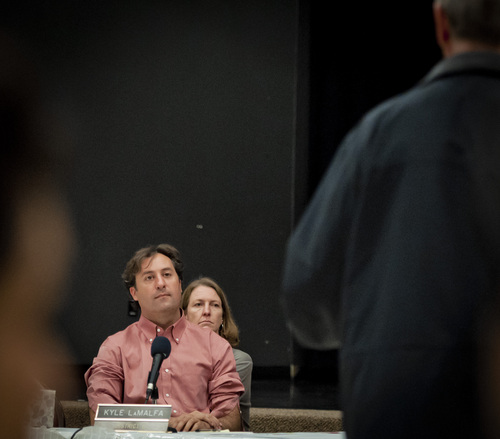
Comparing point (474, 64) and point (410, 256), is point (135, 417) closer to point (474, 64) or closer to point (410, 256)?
point (410, 256)

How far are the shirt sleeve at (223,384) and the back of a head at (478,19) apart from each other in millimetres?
2097

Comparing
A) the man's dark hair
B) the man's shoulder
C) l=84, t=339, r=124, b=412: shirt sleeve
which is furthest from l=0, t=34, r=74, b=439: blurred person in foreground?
the man's dark hair

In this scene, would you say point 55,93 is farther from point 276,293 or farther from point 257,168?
point 276,293

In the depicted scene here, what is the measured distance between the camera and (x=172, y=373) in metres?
3.00

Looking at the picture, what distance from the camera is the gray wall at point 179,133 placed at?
7.11m

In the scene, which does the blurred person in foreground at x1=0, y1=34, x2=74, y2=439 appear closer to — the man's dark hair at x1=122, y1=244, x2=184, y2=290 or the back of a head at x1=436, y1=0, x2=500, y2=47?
the back of a head at x1=436, y1=0, x2=500, y2=47

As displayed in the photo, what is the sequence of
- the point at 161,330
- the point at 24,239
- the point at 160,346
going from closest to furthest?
1. the point at 24,239
2. the point at 160,346
3. the point at 161,330

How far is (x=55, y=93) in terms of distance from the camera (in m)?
7.27

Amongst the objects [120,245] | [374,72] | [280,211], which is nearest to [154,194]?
[120,245]

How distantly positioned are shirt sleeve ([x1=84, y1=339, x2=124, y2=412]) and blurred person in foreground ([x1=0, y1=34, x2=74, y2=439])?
2.27m

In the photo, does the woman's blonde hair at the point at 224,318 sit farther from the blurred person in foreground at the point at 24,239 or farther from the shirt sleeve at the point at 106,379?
the blurred person in foreground at the point at 24,239

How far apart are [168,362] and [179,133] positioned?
4462 millimetres

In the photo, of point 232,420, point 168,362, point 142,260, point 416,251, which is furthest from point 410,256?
point 142,260

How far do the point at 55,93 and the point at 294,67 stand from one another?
2.28m
